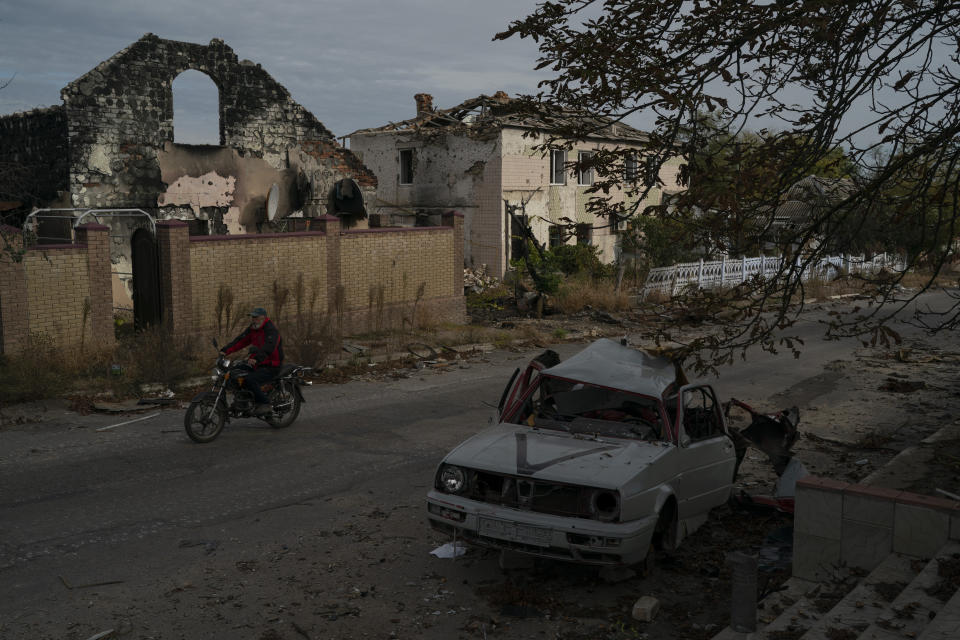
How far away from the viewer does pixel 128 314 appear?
59.3 ft

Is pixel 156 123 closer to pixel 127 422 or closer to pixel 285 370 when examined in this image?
pixel 127 422

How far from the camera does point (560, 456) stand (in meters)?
6.46

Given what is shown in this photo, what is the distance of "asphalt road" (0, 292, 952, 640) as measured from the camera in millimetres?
5785

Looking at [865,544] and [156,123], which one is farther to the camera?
[156,123]

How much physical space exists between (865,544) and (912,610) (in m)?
0.94

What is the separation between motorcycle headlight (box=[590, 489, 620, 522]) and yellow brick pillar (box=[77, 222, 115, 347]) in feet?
38.6

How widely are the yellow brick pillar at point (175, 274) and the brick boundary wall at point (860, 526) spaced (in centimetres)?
1289

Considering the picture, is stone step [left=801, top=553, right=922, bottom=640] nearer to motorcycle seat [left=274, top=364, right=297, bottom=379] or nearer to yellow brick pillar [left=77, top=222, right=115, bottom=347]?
motorcycle seat [left=274, top=364, right=297, bottom=379]

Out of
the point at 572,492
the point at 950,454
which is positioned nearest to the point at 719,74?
the point at 572,492

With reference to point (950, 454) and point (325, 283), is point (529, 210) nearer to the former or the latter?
point (325, 283)

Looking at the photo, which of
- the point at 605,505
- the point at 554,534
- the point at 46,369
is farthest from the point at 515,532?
the point at 46,369

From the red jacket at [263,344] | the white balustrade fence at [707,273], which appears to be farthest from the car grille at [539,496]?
the white balustrade fence at [707,273]

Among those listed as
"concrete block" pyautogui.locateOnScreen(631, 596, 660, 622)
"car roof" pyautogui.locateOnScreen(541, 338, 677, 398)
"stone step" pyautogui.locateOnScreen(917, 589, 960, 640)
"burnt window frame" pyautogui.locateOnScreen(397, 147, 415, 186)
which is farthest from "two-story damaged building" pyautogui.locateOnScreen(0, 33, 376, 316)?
"stone step" pyautogui.locateOnScreen(917, 589, 960, 640)

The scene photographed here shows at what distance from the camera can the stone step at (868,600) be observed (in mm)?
5000
